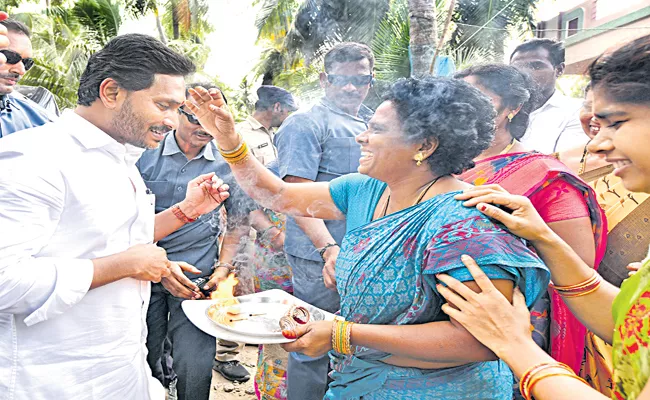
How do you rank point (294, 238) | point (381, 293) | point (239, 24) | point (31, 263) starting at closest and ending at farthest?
point (31, 263)
point (381, 293)
point (239, 24)
point (294, 238)

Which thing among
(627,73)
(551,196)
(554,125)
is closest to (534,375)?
(627,73)

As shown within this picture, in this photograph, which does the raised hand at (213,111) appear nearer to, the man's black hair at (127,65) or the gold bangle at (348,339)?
the man's black hair at (127,65)

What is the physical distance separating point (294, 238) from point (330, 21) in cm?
142

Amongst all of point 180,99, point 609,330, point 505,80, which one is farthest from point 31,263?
point 505,80

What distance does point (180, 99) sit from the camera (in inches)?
80.7

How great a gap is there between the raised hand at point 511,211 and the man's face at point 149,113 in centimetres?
133

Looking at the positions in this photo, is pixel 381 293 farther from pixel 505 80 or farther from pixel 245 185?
pixel 505 80

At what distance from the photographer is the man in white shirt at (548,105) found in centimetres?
288

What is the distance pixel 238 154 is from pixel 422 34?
1.12 meters

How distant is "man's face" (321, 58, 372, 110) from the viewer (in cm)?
271

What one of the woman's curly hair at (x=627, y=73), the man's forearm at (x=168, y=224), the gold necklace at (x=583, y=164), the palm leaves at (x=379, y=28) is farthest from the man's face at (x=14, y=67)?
the gold necklace at (x=583, y=164)

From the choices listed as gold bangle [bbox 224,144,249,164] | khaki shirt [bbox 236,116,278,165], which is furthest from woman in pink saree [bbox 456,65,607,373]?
khaki shirt [bbox 236,116,278,165]

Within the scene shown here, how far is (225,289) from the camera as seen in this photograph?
9.12ft

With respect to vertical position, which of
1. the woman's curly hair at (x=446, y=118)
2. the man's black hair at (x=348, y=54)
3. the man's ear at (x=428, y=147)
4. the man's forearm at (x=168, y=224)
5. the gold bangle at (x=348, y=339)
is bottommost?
the gold bangle at (x=348, y=339)
